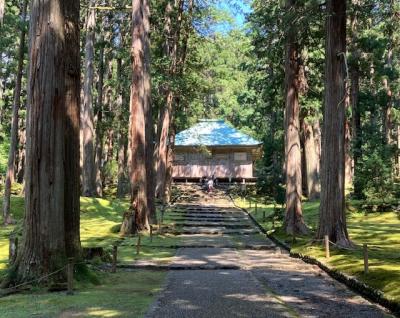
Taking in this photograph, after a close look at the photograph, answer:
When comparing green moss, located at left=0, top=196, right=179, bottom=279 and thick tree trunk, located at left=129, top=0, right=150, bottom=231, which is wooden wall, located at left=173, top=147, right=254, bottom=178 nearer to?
green moss, located at left=0, top=196, right=179, bottom=279

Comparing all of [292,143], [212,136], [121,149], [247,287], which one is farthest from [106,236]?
[212,136]

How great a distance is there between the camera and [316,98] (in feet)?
92.8

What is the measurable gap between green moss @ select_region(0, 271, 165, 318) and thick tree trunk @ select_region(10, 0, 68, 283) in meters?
0.78

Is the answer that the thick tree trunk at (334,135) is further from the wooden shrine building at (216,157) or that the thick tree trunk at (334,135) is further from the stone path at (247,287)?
the wooden shrine building at (216,157)

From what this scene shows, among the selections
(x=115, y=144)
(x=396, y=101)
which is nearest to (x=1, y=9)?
(x=115, y=144)

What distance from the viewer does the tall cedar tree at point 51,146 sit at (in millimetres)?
9719

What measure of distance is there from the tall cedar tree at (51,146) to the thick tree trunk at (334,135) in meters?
7.22

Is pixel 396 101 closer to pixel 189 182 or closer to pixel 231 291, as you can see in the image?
pixel 189 182

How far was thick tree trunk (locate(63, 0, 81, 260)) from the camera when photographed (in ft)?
34.1

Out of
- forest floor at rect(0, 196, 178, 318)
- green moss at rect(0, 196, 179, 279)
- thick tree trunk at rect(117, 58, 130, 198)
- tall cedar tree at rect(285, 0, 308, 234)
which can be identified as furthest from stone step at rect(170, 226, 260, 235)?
thick tree trunk at rect(117, 58, 130, 198)

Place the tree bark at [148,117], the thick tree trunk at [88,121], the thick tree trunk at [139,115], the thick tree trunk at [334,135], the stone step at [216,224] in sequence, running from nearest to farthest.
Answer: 1. the thick tree trunk at [334,135]
2. the thick tree trunk at [139,115]
3. the tree bark at [148,117]
4. the stone step at [216,224]
5. the thick tree trunk at [88,121]

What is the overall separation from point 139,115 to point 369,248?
10290mm

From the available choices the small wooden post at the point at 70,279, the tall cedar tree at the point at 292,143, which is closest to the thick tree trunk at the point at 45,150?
the small wooden post at the point at 70,279

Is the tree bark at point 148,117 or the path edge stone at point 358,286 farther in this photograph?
the tree bark at point 148,117
